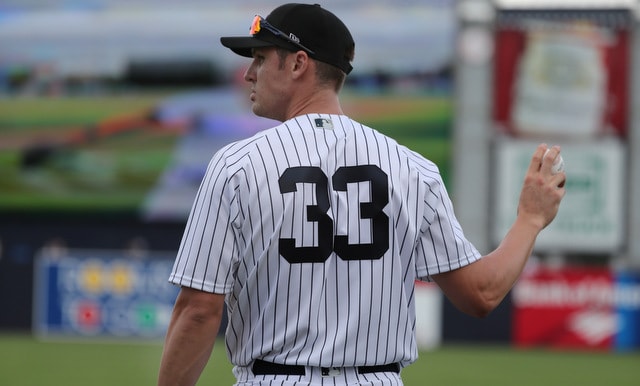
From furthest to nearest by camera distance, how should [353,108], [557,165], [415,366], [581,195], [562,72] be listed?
[353,108] < [562,72] < [581,195] < [415,366] < [557,165]

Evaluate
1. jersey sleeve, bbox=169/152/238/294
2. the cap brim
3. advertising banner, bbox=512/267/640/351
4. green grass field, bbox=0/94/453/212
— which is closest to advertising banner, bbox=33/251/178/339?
green grass field, bbox=0/94/453/212

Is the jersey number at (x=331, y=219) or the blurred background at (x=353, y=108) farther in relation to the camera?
the blurred background at (x=353, y=108)

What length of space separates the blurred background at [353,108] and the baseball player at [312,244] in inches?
583

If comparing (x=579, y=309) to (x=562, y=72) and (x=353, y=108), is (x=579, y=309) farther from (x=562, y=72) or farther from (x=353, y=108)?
(x=353, y=108)

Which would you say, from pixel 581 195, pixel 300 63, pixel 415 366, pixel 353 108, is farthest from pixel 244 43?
pixel 353 108

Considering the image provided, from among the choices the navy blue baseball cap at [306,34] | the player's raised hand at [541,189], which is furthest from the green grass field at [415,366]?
the navy blue baseball cap at [306,34]

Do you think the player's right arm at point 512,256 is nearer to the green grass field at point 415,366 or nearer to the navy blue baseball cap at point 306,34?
the navy blue baseball cap at point 306,34

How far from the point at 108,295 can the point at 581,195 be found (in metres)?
7.15

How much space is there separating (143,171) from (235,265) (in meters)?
16.7

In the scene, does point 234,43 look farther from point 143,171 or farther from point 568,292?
point 143,171

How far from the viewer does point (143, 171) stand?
763 inches

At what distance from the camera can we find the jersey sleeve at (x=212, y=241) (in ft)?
9.28

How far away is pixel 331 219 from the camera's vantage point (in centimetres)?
289

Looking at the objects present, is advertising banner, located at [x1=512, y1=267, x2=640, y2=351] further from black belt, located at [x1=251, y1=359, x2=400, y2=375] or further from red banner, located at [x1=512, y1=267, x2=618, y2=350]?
black belt, located at [x1=251, y1=359, x2=400, y2=375]
